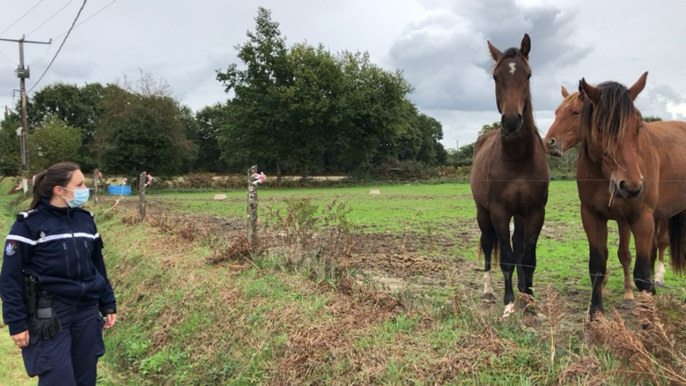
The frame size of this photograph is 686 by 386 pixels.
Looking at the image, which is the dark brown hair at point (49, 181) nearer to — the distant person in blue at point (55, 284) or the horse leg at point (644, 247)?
the distant person in blue at point (55, 284)

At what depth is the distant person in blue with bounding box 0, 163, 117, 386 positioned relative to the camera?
2.79m

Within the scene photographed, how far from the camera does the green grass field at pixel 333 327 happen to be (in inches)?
111

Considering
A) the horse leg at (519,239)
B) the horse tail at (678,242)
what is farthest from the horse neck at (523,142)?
the horse tail at (678,242)

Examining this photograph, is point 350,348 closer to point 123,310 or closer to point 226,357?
point 226,357

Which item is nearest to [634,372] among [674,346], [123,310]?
[674,346]

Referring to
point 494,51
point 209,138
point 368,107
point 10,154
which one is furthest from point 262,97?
point 494,51

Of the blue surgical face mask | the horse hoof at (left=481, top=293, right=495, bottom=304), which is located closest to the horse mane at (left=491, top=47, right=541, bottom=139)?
the horse hoof at (left=481, top=293, right=495, bottom=304)

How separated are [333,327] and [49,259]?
2.12 meters

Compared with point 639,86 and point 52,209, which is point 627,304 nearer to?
point 639,86

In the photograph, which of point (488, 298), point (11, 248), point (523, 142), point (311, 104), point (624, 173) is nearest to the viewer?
point (11, 248)

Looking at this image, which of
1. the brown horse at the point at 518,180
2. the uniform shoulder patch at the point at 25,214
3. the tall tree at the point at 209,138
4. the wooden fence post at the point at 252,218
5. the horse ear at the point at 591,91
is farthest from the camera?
the tall tree at the point at 209,138

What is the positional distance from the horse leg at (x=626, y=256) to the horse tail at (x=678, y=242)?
3.38 feet

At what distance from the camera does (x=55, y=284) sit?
2.91m

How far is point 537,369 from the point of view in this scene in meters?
2.67
